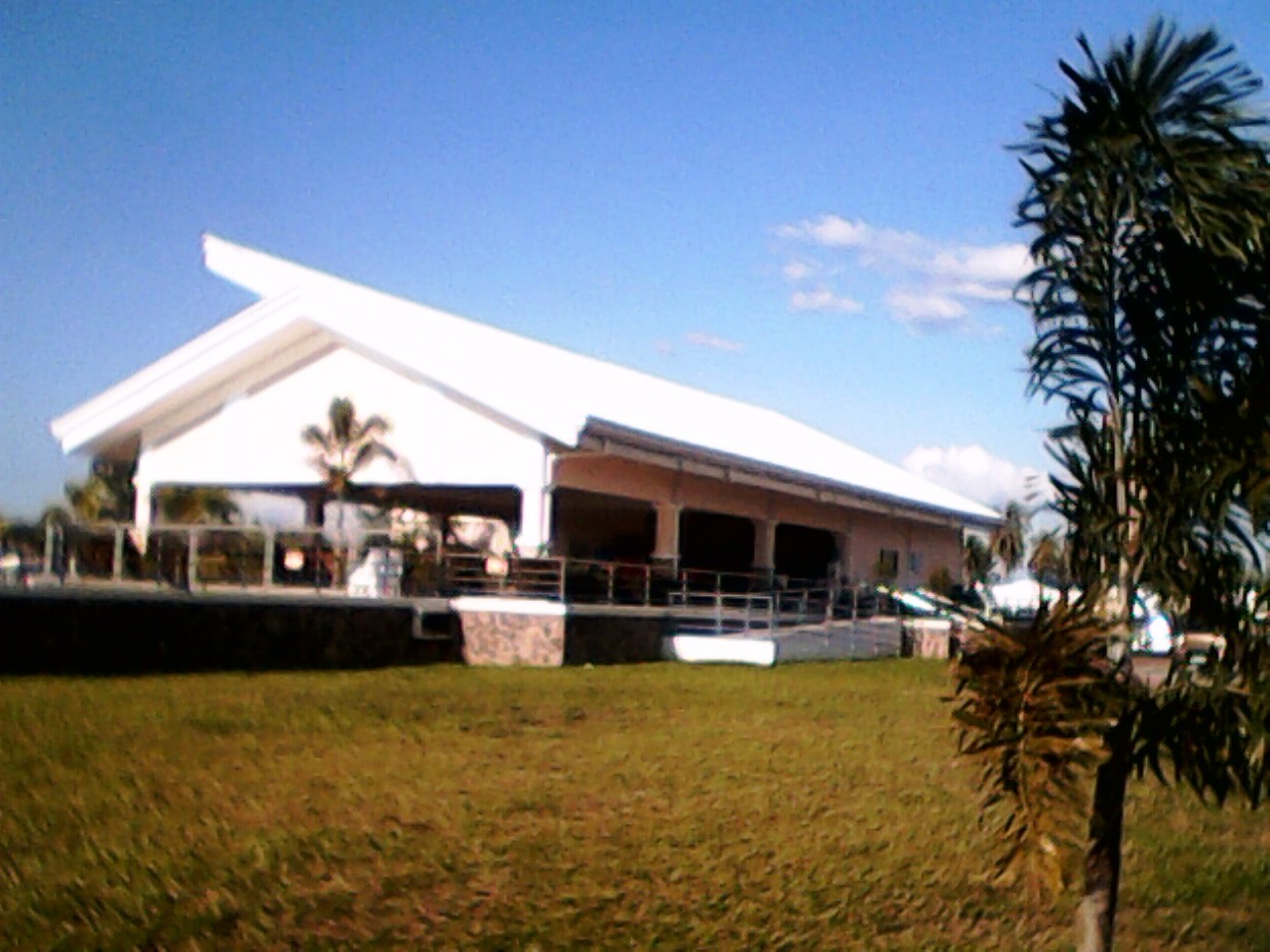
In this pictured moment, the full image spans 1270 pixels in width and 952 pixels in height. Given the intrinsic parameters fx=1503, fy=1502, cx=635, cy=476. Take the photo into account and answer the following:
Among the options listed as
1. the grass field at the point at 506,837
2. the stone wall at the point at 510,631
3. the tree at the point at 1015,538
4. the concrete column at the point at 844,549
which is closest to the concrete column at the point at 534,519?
the stone wall at the point at 510,631

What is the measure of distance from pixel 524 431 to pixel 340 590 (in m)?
3.91

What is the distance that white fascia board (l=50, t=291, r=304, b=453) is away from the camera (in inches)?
913

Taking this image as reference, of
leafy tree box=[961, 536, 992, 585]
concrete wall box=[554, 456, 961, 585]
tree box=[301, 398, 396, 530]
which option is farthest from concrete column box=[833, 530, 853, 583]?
tree box=[301, 398, 396, 530]

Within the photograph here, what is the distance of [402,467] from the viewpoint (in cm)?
2341

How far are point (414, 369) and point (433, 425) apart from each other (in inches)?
40.2

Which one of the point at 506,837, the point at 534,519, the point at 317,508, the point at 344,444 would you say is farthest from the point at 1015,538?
the point at 317,508

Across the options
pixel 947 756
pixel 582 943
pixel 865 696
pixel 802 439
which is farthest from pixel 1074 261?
pixel 802 439

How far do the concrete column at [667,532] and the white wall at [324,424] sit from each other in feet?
12.5

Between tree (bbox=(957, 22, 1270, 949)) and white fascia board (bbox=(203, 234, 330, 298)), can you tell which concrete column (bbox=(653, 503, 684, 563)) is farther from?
tree (bbox=(957, 22, 1270, 949))

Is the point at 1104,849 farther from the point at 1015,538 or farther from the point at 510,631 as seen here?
the point at 510,631

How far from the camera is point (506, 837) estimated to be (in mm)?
7637

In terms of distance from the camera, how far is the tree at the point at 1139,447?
4.07 m

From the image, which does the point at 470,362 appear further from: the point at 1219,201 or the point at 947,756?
the point at 1219,201

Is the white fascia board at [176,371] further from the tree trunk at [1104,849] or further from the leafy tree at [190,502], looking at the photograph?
the tree trunk at [1104,849]
